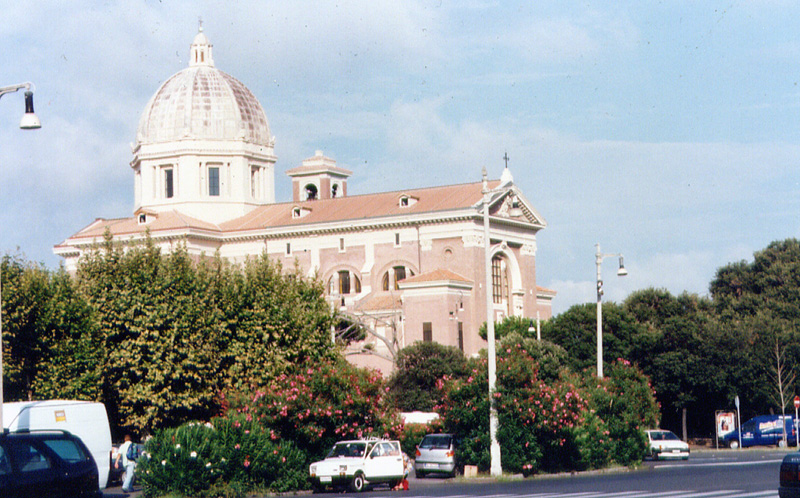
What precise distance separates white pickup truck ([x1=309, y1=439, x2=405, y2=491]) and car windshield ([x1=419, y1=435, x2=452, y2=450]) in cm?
396

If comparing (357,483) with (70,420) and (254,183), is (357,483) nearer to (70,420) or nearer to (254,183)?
(70,420)

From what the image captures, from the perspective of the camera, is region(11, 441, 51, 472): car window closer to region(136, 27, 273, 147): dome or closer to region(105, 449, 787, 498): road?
region(105, 449, 787, 498): road

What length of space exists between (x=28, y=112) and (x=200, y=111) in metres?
79.8

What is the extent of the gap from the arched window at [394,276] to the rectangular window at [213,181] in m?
19.7

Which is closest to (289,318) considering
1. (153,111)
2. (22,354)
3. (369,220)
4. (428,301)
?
(22,354)

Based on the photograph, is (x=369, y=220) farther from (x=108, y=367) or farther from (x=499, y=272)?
(x=108, y=367)

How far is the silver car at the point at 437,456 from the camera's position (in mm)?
34531

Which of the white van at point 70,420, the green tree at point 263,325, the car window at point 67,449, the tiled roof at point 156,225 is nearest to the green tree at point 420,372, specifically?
the green tree at point 263,325

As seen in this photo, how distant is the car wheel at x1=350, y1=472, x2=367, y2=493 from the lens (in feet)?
97.6

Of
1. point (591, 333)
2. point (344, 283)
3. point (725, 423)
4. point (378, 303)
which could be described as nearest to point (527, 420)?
point (725, 423)

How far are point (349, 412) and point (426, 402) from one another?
29854 millimetres

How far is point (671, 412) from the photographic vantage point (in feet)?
239

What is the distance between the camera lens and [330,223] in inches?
3743

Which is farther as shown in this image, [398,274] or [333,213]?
[333,213]
